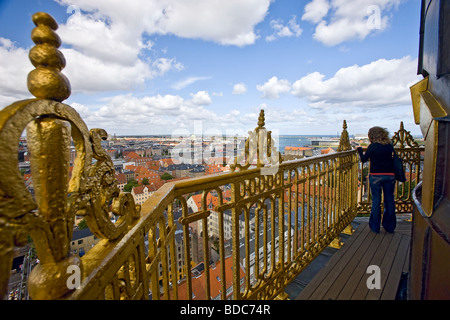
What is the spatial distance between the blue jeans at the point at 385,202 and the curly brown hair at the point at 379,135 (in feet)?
2.22

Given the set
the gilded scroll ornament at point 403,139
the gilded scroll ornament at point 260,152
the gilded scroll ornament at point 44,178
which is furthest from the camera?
the gilded scroll ornament at point 403,139

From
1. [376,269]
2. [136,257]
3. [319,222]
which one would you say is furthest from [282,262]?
[136,257]

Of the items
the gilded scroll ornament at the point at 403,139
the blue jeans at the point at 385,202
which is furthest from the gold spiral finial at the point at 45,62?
the gilded scroll ornament at the point at 403,139

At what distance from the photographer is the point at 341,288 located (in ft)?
8.55

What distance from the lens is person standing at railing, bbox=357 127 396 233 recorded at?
12.7ft

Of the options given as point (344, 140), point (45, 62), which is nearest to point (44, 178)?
point (45, 62)

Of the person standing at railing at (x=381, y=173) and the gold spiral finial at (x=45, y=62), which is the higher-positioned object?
the gold spiral finial at (x=45, y=62)

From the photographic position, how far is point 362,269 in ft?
9.67

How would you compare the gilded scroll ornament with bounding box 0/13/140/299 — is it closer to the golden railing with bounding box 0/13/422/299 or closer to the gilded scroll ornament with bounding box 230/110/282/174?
the golden railing with bounding box 0/13/422/299

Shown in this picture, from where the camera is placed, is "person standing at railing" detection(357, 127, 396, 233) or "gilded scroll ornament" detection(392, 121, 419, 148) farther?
"gilded scroll ornament" detection(392, 121, 419, 148)

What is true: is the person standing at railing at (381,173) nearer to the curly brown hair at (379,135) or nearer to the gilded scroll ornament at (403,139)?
the curly brown hair at (379,135)

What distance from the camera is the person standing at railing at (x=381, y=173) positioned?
3.86m

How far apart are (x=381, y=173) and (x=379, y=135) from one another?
0.72m

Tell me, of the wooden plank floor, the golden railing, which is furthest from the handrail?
the wooden plank floor
